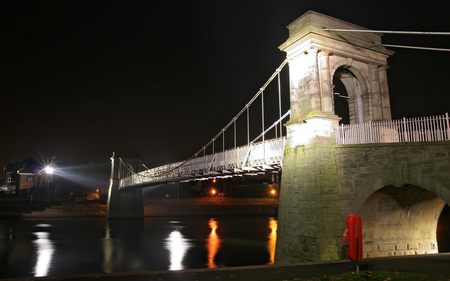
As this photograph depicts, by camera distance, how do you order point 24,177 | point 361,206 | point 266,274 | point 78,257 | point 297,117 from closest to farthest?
point 266,274
point 361,206
point 297,117
point 78,257
point 24,177

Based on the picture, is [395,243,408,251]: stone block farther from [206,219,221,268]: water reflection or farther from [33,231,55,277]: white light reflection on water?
[33,231,55,277]: white light reflection on water

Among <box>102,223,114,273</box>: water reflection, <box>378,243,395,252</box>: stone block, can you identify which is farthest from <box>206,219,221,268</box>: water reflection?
<box>378,243,395,252</box>: stone block

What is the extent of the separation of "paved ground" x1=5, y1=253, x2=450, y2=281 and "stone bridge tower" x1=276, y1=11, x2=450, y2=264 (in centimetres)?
337

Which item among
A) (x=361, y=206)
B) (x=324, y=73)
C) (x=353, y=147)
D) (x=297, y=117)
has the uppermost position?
(x=324, y=73)

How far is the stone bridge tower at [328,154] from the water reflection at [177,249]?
814 cm

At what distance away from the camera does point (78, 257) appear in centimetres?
2548

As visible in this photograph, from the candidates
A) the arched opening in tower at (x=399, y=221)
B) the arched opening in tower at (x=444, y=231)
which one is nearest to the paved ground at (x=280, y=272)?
the arched opening in tower at (x=399, y=221)

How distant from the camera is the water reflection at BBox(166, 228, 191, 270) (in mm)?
22608

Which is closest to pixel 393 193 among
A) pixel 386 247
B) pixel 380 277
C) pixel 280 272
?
pixel 386 247

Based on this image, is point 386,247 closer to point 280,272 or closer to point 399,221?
point 399,221

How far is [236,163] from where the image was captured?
23.7 meters

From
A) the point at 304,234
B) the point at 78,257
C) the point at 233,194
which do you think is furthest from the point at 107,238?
the point at 233,194

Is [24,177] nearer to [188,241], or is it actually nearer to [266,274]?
[188,241]

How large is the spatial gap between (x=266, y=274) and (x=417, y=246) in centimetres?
959
